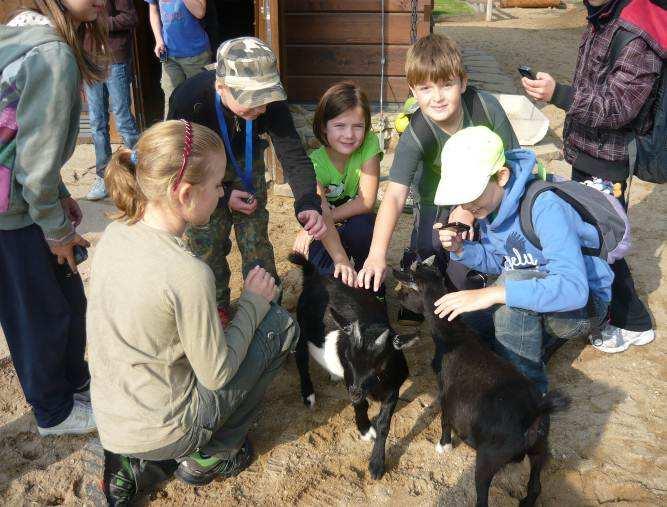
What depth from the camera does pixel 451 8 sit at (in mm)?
23359

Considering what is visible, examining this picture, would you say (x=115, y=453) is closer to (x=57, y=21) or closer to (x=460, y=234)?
(x=57, y=21)

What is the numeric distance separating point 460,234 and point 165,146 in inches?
69.4

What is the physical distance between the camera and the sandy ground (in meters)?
2.88

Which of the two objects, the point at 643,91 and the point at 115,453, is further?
the point at 643,91

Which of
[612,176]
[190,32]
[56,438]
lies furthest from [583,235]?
[190,32]

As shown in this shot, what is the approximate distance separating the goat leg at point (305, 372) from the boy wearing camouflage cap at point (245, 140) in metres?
0.64

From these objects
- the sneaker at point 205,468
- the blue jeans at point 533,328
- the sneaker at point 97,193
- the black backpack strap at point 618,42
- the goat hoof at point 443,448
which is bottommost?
the sneaker at point 97,193

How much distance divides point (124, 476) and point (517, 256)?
86.4 inches

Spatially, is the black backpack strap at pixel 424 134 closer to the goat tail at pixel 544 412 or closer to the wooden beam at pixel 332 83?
the goat tail at pixel 544 412

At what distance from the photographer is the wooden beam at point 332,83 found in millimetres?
7387

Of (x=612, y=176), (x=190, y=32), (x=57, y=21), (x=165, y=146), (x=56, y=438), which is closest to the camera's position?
(x=165, y=146)

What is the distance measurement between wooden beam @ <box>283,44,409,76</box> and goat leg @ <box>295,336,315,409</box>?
478 cm

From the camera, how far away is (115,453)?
2645 mm

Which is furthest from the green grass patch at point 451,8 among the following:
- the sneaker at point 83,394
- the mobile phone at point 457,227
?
the sneaker at point 83,394
